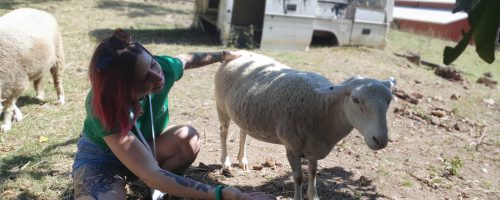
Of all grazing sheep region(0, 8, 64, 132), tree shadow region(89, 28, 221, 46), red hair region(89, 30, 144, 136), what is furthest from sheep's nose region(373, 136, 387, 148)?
tree shadow region(89, 28, 221, 46)

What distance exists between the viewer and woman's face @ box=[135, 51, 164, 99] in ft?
7.78

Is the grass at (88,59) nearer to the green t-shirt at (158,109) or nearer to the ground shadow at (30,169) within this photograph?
the ground shadow at (30,169)

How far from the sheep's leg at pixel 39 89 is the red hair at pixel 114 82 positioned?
3.46 meters

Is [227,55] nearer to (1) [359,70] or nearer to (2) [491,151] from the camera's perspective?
(2) [491,151]

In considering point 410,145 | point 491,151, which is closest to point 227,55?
point 410,145

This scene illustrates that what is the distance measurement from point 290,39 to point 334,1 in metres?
1.27

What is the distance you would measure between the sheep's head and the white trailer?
6.56 m

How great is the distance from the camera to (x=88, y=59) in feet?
24.1

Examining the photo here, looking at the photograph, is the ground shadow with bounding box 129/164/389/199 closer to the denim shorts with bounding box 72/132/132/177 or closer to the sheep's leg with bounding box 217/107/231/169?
the sheep's leg with bounding box 217/107/231/169

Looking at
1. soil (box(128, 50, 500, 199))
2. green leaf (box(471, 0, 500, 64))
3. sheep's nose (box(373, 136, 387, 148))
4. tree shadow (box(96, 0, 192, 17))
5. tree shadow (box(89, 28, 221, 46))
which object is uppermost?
green leaf (box(471, 0, 500, 64))

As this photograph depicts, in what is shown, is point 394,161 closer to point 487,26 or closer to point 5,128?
point 487,26

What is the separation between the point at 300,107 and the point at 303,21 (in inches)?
260

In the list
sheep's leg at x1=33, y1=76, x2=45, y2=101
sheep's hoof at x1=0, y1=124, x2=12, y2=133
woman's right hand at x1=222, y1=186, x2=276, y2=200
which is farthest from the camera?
sheep's leg at x1=33, y1=76, x2=45, y2=101

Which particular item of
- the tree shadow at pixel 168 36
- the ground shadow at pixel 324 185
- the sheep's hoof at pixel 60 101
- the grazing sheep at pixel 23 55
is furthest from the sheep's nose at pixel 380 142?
the tree shadow at pixel 168 36
